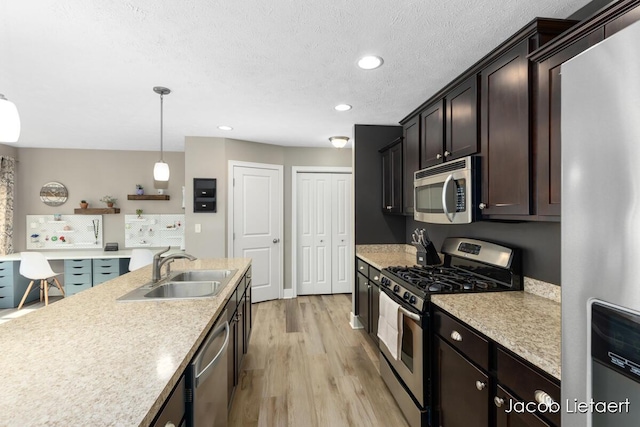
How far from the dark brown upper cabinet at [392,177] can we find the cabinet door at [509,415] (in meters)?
2.00

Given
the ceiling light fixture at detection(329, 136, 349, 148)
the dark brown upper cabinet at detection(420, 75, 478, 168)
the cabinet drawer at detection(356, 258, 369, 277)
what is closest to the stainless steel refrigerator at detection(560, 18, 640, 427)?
the dark brown upper cabinet at detection(420, 75, 478, 168)

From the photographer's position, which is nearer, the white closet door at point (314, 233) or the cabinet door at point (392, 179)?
the cabinet door at point (392, 179)

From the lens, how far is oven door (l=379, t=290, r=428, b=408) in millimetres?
1735

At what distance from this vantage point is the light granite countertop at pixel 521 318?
1031mm

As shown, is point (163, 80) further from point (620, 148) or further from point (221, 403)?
point (620, 148)

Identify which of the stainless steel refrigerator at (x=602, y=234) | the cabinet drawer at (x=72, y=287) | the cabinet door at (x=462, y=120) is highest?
the cabinet door at (x=462, y=120)

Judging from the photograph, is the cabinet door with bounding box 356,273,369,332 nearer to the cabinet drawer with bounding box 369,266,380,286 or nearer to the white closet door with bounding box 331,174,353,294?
the cabinet drawer with bounding box 369,266,380,286

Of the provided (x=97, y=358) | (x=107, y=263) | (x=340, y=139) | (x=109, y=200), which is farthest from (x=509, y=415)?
(x=109, y=200)

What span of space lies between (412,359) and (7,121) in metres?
2.49

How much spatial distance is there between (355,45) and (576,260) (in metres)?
1.61

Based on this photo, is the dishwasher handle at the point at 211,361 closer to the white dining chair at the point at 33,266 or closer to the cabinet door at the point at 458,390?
the cabinet door at the point at 458,390

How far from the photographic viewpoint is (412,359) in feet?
6.04

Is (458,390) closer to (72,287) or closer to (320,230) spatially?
(320,230)

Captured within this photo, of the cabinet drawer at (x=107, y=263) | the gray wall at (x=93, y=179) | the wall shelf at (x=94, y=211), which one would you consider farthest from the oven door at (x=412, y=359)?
the wall shelf at (x=94, y=211)
